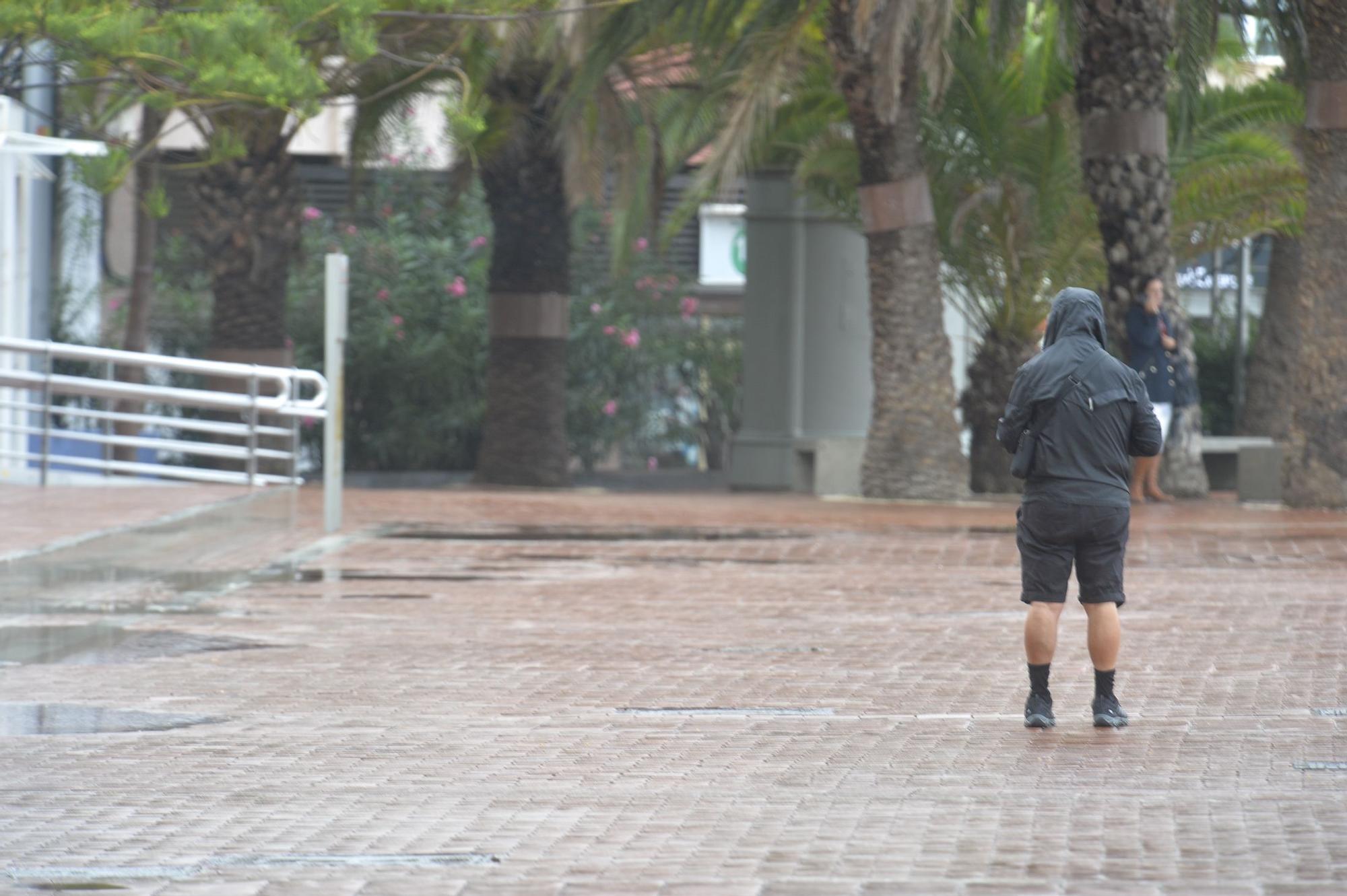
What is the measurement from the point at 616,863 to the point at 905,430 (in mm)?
14534

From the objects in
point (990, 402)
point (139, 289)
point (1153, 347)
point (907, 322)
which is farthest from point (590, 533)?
point (139, 289)

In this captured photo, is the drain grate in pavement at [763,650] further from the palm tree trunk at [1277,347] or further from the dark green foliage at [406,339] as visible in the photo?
the dark green foliage at [406,339]

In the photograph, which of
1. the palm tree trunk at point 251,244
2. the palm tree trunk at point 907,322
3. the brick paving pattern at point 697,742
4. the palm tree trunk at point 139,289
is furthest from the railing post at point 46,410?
the palm tree trunk at point 907,322

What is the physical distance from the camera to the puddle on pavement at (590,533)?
645 inches

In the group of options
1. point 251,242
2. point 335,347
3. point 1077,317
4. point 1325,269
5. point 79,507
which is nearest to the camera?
point 1077,317

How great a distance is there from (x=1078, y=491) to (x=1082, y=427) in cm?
23

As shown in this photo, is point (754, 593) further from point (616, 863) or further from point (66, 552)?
point (616, 863)

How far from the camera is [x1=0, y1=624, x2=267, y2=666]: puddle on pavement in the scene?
10094 millimetres

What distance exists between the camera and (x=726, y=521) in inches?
703

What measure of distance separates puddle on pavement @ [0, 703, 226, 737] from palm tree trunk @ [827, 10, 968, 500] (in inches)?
483

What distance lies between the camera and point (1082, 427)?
773 cm

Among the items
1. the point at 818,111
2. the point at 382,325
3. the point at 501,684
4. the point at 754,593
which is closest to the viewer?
the point at 501,684

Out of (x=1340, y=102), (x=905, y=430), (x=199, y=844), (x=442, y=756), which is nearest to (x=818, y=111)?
(x=905, y=430)

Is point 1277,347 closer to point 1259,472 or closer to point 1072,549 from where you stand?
point 1259,472
